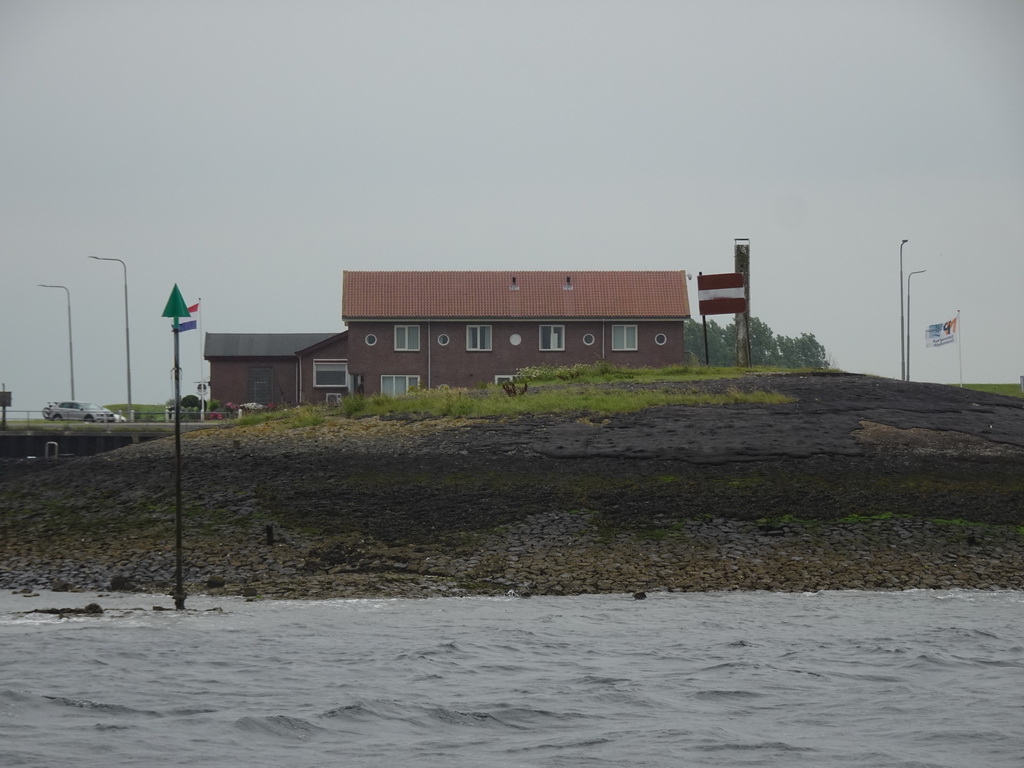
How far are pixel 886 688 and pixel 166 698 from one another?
26.3 ft

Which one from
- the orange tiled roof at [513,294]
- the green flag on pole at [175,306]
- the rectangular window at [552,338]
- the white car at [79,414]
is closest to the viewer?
the green flag on pole at [175,306]

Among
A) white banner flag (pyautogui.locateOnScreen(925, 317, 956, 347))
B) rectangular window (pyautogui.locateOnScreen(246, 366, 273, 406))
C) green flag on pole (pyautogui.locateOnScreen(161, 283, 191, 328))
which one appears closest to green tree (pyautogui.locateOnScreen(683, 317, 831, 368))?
white banner flag (pyautogui.locateOnScreen(925, 317, 956, 347))

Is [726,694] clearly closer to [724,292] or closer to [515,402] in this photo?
[515,402]

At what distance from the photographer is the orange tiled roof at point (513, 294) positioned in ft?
193

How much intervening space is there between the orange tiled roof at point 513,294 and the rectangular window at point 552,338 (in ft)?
2.49

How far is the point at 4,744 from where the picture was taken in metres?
11.1

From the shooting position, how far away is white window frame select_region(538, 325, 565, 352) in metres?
59.3

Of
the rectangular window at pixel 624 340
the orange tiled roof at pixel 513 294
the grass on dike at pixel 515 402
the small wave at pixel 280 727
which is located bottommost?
the small wave at pixel 280 727

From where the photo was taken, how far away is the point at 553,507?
25.0m

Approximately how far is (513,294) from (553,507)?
118 feet

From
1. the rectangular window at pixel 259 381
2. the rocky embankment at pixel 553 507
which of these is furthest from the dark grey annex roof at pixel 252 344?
the rocky embankment at pixel 553 507

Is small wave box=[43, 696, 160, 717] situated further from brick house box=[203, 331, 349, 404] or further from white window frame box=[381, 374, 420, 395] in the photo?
brick house box=[203, 331, 349, 404]

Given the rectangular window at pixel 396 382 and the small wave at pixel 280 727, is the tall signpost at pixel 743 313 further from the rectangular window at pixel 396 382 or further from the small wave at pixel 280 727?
the small wave at pixel 280 727

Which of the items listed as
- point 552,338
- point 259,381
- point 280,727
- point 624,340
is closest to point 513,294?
point 552,338
